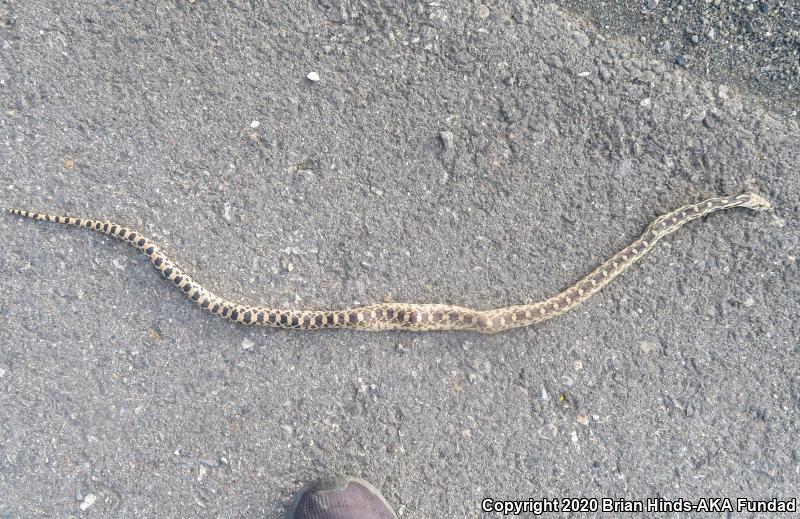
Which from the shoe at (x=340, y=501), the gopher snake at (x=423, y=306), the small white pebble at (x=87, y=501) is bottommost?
the small white pebble at (x=87, y=501)

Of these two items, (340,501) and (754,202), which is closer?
(340,501)

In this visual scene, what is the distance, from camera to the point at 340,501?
3.24 metres

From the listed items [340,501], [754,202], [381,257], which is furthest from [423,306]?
[754,202]

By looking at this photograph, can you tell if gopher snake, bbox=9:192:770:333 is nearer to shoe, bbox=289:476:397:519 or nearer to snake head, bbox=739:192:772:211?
snake head, bbox=739:192:772:211

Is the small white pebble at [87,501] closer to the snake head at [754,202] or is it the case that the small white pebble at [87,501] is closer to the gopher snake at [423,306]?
the gopher snake at [423,306]

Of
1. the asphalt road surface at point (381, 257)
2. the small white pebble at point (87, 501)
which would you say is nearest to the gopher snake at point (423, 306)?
the asphalt road surface at point (381, 257)

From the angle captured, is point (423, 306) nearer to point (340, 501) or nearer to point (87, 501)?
point (340, 501)

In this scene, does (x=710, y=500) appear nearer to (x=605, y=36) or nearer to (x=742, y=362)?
(x=742, y=362)

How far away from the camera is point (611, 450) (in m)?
3.40

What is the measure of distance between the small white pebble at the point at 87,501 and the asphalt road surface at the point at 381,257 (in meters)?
0.03

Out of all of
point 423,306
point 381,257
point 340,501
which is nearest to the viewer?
point 340,501

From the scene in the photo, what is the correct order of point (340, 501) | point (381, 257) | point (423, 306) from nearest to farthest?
point (340, 501)
point (423, 306)
point (381, 257)

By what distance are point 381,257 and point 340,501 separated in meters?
1.77

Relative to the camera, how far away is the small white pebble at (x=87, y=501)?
332 centimetres
